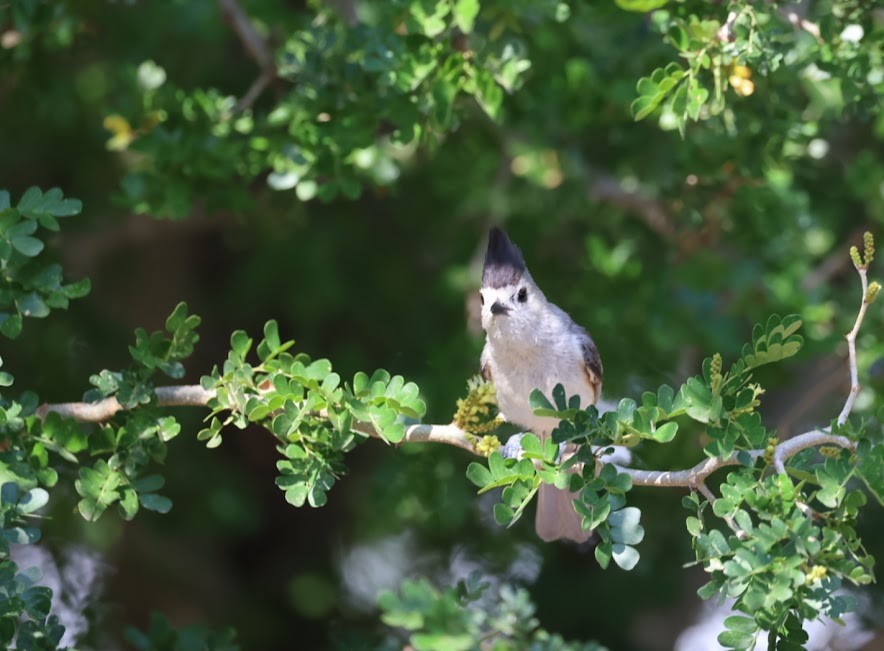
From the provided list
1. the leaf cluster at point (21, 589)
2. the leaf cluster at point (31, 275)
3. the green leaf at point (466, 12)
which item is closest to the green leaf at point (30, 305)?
the leaf cluster at point (31, 275)

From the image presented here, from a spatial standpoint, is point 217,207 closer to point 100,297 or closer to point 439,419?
point 439,419

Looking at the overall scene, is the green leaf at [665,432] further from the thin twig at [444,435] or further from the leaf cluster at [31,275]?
the leaf cluster at [31,275]

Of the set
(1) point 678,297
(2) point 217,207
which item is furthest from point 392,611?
(1) point 678,297

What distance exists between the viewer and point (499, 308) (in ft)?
10.6

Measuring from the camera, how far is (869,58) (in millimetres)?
2900

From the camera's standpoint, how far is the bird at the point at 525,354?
129 inches

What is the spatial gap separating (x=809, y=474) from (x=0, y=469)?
1514mm

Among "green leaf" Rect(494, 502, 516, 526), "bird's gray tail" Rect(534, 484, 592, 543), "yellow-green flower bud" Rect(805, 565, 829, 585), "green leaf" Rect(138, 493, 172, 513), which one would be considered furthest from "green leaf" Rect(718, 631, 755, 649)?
"bird's gray tail" Rect(534, 484, 592, 543)

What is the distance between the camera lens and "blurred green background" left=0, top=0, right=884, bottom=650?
3.43 meters

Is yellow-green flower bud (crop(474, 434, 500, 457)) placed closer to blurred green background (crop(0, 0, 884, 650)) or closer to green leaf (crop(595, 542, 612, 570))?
green leaf (crop(595, 542, 612, 570))

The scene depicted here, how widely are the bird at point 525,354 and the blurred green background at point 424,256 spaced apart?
0.38 meters

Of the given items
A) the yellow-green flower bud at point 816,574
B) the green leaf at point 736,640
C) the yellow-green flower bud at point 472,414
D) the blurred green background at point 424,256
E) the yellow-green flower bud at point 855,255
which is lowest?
the blurred green background at point 424,256

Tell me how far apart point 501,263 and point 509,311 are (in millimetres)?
132

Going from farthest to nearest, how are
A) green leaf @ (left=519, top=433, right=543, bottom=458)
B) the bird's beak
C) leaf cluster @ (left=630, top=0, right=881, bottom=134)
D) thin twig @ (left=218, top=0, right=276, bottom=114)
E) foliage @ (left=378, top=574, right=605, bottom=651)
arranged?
thin twig @ (left=218, top=0, right=276, bottom=114) → the bird's beak → leaf cluster @ (left=630, top=0, right=881, bottom=134) → green leaf @ (left=519, top=433, right=543, bottom=458) → foliage @ (left=378, top=574, right=605, bottom=651)
